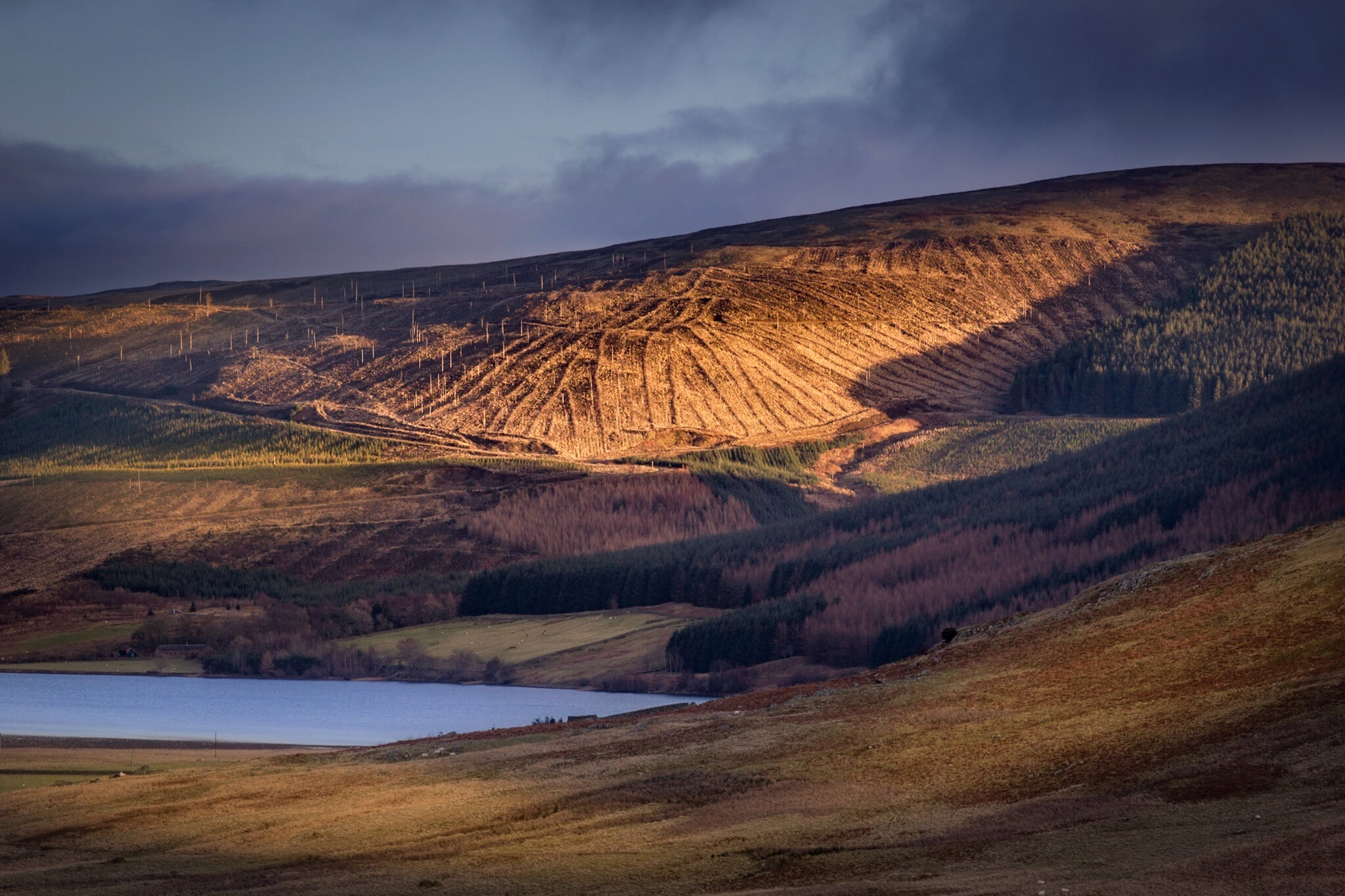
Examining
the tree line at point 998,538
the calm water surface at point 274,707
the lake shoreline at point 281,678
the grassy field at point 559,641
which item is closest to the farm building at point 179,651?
the lake shoreline at point 281,678

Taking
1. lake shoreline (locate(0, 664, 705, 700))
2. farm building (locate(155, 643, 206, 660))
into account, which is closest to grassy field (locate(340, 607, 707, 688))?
lake shoreline (locate(0, 664, 705, 700))

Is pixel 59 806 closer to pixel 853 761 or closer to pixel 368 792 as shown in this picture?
A: pixel 368 792

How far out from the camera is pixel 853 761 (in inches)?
1582

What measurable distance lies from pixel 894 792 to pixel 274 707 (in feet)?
310

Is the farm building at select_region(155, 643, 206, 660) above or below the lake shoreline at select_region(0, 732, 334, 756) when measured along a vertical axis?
below

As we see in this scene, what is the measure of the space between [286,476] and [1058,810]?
6975 inches

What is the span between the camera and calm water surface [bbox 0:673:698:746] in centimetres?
9750

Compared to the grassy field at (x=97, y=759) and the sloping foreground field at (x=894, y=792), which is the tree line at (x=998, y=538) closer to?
the grassy field at (x=97, y=759)

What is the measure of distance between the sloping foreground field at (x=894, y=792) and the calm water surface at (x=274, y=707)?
4609 centimetres

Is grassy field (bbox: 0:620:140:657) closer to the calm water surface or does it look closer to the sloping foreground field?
the calm water surface

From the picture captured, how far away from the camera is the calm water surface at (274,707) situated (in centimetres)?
9750

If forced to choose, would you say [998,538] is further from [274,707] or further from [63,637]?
[63,637]

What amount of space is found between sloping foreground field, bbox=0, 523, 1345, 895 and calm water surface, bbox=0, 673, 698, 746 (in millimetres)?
46089

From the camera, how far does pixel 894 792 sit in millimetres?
36156
